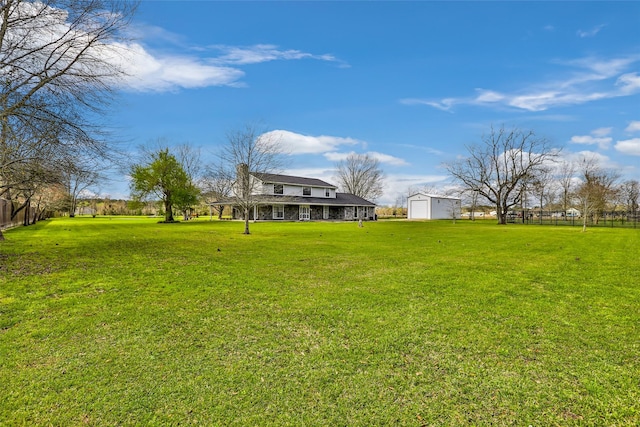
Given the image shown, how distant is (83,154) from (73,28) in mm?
3180

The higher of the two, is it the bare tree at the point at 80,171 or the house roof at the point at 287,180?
the house roof at the point at 287,180

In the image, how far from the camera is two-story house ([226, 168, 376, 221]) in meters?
37.2

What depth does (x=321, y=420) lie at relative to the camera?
233 centimetres

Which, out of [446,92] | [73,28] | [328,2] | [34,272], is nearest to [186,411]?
[34,272]

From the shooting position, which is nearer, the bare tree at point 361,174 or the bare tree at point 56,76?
the bare tree at point 56,76

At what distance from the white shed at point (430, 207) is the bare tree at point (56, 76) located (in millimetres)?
50280

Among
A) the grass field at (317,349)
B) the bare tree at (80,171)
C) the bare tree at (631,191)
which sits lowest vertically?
the grass field at (317,349)

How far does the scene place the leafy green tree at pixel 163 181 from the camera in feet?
112

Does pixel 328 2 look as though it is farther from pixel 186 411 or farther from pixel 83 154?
pixel 186 411

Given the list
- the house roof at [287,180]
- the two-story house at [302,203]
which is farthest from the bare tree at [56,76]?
the house roof at [287,180]

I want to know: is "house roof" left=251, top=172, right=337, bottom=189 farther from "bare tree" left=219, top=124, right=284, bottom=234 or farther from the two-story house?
"bare tree" left=219, top=124, right=284, bottom=234

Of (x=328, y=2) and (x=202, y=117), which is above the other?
(x=328, y=2)

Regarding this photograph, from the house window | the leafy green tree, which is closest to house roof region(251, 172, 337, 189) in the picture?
the house window

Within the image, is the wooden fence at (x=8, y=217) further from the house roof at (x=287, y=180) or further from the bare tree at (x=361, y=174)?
the bare tree at (x=361, y=174)
